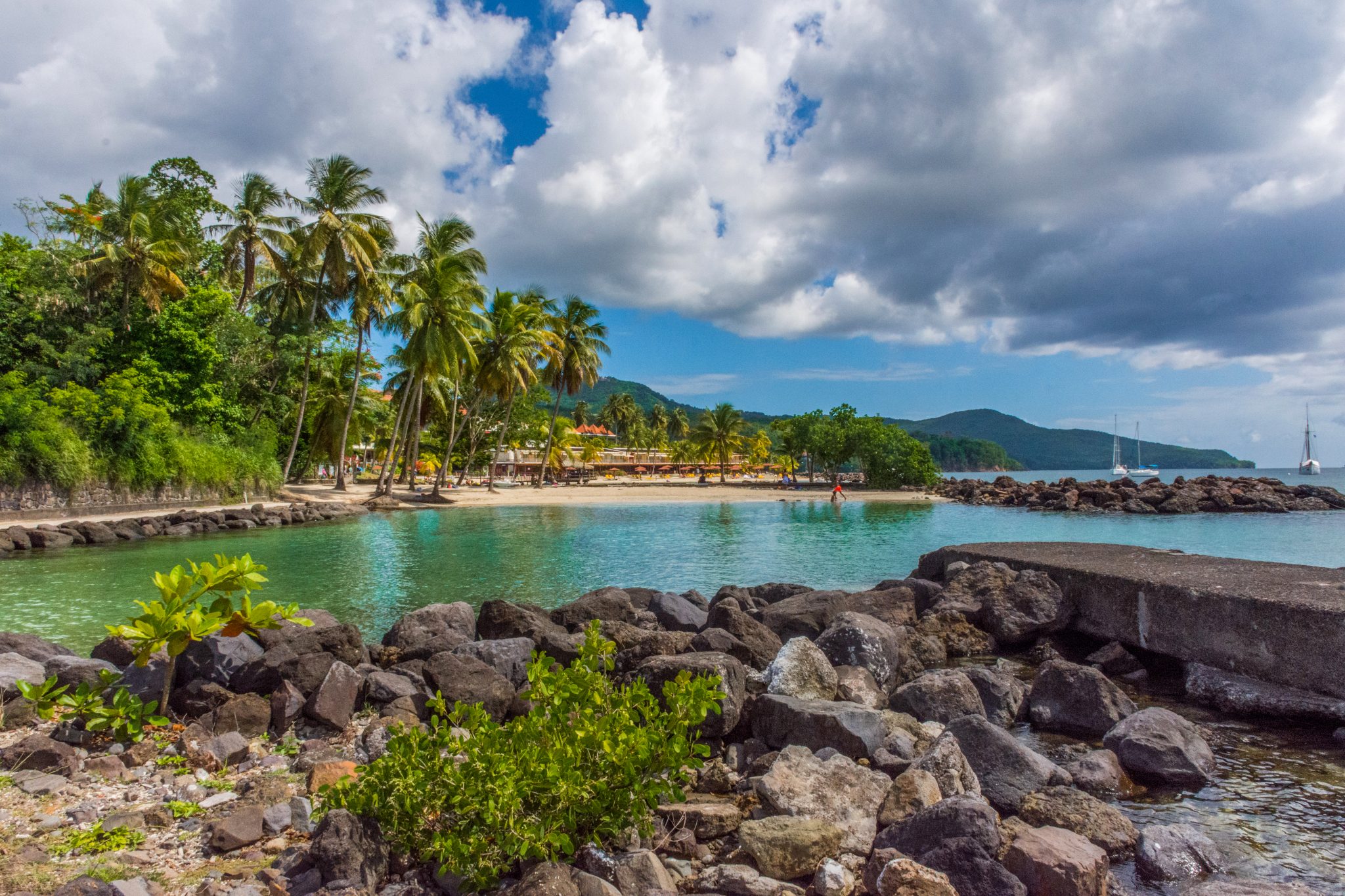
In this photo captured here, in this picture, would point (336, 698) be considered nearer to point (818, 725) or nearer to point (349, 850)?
point (349, 850)

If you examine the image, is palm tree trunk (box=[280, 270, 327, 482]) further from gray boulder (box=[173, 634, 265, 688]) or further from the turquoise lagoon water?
gray boulder (box=[173, 634, 265, 688])

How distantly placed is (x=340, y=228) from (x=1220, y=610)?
32192 millimetres

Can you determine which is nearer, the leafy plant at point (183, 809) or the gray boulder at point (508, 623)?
the leafy plant at point (183, 809)

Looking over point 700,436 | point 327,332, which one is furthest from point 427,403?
point 700,436

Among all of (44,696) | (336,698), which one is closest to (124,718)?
(44,696)

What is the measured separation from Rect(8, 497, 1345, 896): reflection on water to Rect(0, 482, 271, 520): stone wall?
5049mm

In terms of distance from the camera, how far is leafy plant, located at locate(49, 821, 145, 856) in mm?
3125

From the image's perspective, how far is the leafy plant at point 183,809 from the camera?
3527 mm

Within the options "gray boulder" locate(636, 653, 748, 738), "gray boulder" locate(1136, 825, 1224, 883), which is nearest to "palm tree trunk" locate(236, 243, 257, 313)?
"gray boulder" locate(636, 653, 748, 738)

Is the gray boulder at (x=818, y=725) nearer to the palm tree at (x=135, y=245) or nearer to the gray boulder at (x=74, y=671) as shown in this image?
the gray boulder at (x=74, y=671)

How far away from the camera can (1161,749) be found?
4.54 meters

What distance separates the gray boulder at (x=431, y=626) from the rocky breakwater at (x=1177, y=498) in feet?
124

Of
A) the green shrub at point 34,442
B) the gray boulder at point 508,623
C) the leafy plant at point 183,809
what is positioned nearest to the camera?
the leafy plant at point 183,809

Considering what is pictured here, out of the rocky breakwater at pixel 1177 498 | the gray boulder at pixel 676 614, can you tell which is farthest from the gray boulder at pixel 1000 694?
the rocky breakwater at pixel 1177 498
